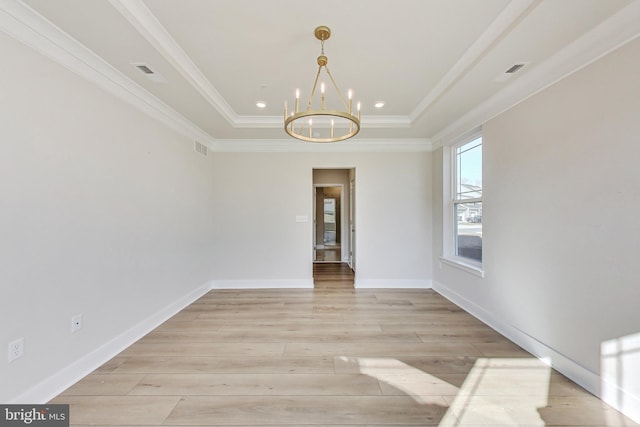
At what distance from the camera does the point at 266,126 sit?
146 inches

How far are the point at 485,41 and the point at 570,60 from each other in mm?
652

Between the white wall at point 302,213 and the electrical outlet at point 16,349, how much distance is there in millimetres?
2861

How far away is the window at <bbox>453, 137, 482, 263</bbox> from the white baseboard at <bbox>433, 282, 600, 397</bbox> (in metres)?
0.67

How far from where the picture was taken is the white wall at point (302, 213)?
14.7 ft

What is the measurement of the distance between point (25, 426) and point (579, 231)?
3906mm

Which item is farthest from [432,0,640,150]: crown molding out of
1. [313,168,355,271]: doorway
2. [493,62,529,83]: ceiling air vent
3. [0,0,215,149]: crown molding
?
[0,0,215,149]: crown molding

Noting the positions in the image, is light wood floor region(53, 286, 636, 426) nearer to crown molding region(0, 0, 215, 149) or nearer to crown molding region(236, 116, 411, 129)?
crown molding region(0, 0, 215, 149)

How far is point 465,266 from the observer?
3.47 m

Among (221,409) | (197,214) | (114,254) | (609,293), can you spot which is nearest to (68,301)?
(114,254)

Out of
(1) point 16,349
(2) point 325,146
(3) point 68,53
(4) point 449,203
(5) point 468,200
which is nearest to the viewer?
(1) point 16,349

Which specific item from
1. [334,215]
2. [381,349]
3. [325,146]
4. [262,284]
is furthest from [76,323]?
[334,215]

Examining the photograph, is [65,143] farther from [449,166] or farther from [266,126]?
Result: [449,166]

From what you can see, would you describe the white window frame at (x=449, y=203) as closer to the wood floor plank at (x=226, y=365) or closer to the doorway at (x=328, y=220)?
the wood floor plank at (x=226, y=365)

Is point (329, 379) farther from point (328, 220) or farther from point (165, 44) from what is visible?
point (328, 220)
